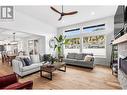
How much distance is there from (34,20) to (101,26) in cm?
419

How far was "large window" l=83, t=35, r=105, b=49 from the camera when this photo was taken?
6.09 metres

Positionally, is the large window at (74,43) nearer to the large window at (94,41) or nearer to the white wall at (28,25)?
the large window at (94,41)

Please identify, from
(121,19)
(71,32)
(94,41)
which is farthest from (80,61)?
(121,19)

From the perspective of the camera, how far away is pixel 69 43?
301 inches

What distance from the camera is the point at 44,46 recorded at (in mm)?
7262

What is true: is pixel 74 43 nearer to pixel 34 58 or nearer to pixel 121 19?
pixel 34 58

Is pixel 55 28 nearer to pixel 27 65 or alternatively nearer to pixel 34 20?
pixel 34 20

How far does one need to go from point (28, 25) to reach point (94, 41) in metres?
4.27

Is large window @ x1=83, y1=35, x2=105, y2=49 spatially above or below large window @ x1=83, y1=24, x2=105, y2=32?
below

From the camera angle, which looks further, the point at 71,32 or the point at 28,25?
the point at 71,32

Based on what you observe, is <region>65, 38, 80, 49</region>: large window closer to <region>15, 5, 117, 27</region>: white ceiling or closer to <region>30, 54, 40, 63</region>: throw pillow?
<region>15, 5, 117, 27</region>: white ceiling

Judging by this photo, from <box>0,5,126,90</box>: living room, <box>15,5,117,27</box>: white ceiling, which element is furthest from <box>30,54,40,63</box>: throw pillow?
<box>15,5,117,27</box>: white ceiling

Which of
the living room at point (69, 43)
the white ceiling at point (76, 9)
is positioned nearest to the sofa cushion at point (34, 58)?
the living room at point (69, 43)
